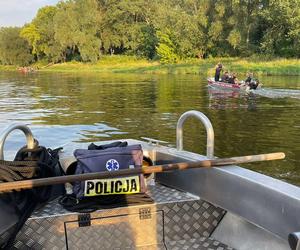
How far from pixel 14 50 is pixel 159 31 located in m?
43.0

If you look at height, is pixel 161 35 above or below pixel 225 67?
above

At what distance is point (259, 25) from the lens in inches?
2076

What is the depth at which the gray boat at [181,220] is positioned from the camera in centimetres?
333

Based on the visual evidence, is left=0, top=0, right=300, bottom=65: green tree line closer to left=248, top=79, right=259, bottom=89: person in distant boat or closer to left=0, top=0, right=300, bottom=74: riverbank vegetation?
left=0, top=0, right=300, bottom=74: riverbank vegetation

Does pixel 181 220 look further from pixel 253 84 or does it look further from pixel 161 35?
pixel 161 35

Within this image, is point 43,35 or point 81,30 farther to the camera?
point 43,35

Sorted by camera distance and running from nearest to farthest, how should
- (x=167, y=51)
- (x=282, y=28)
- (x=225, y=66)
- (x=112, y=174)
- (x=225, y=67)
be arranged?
1. (x=112, y=174)
2. (x=225, y=67)
3. (x=225, y=66)
4. (x=282, y=28)
5. (x=167, y=51)

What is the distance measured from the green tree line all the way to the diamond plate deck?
1729 inches

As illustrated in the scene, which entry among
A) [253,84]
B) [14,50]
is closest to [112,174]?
[253,84]

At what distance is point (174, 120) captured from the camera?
639 inches

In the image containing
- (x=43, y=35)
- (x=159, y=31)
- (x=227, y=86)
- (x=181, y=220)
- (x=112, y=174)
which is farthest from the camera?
(x=43, y=35)

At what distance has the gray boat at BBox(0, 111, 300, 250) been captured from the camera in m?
3.33

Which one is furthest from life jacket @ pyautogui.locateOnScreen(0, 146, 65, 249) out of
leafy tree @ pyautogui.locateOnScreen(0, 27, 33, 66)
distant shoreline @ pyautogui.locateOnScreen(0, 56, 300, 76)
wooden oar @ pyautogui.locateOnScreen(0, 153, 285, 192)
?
leafy tree @ pyautogui.locateOnScreen(0, 27, 33, 66)

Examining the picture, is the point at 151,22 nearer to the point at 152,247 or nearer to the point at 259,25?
the point at 259,25
